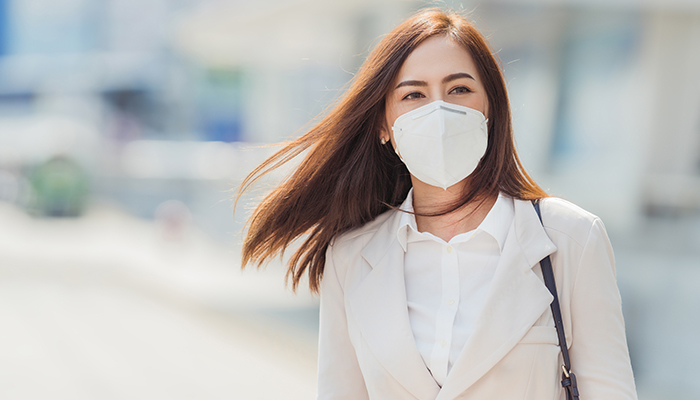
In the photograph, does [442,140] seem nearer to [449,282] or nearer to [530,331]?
[449,282]

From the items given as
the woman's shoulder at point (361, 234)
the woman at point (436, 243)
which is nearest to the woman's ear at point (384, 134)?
the woman at point (436, 243)

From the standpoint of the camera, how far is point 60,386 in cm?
511

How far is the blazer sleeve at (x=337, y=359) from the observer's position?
2041 mm

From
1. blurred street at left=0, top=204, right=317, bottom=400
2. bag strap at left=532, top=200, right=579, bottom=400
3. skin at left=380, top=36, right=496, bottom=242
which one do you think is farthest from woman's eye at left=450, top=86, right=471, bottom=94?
blurred street at left=0, top=204, right=317, bottom=400

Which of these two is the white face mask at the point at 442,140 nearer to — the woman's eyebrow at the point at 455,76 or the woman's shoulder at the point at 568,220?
the woman's eyebrow at the point at 455,76

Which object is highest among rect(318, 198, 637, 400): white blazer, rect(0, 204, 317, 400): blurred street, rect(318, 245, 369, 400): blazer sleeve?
rect(318, 198, 637, 400): white blazer

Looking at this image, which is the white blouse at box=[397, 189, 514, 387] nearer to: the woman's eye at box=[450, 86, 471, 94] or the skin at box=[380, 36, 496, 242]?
the skin at box=[380, 36, 496, 242]

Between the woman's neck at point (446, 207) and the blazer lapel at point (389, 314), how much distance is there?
0.10 meters

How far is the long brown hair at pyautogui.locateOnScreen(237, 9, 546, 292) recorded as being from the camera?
2.04 metres

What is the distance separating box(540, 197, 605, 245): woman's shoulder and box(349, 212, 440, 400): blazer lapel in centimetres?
46

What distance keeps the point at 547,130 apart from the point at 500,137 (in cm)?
704

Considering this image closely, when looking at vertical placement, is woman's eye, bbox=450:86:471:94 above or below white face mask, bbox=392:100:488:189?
→ above

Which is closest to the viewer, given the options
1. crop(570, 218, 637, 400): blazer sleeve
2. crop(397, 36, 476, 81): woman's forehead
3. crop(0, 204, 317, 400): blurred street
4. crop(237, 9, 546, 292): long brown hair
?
crop(570, 218, 637, 400): blazer sleeve

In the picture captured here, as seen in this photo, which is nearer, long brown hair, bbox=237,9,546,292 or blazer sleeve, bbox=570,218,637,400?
blazer sleeve, bbox=570,218,637,400
